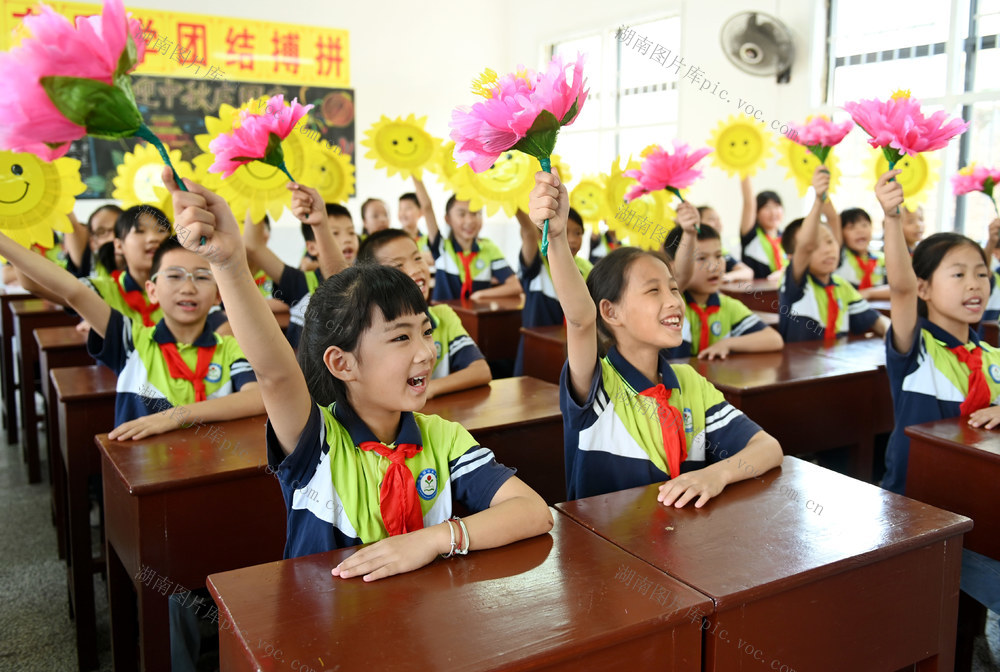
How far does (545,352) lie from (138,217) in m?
1.70

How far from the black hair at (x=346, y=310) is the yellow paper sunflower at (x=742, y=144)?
375 cm

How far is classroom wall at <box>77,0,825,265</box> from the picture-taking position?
22.1 feet

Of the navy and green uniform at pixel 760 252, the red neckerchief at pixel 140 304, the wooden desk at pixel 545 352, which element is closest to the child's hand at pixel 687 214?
the wooden desk at pixel 545 352

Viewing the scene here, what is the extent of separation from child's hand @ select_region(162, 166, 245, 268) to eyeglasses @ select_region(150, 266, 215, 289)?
136cm

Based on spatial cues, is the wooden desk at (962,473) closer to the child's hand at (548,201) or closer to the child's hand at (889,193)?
the child's hand at (889,193)

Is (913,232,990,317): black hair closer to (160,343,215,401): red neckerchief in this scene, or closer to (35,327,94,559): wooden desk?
(160,343,215,401): red neckerchief

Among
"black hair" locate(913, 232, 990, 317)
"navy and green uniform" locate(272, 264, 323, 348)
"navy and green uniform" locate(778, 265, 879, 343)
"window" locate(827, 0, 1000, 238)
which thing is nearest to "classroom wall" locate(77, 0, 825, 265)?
"window" locate(827, 0, 1000, 238)

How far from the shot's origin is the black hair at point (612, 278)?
188 cm

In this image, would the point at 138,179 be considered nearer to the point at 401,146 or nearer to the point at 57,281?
the point at 401,146

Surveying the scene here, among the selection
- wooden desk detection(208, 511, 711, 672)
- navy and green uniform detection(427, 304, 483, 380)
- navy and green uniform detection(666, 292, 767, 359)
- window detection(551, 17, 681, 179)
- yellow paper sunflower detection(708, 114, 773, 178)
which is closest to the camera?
wooden desk detection(208, 511, 711, 672)

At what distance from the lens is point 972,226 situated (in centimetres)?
595

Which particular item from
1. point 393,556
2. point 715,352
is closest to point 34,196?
point 393,556

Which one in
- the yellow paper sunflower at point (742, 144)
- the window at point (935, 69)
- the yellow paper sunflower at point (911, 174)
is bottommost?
the yellow paper sunflower at point (911, 174)

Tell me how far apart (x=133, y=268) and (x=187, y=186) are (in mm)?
2382
